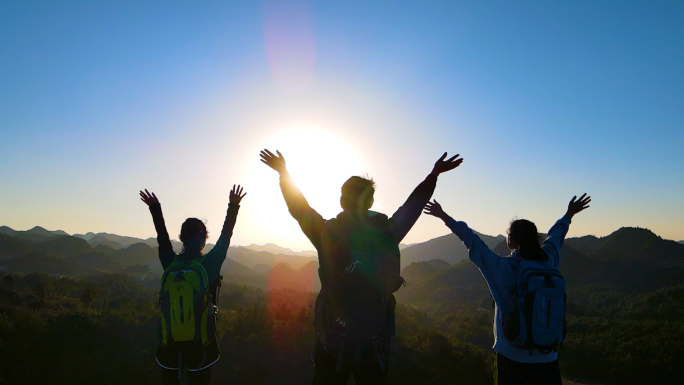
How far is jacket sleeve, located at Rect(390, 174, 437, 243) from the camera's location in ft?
8.70

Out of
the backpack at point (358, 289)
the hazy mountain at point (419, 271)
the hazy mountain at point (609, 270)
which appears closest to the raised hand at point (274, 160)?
the backpack at point (358, 289)

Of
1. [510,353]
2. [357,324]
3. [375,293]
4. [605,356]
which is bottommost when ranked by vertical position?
[605,356]

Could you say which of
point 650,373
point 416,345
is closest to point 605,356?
point 650,373

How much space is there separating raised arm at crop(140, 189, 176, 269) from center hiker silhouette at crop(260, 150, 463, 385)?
5.74ft

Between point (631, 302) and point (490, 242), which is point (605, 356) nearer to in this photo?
point (631, 302)

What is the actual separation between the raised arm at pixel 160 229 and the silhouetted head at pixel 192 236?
0.22 meters

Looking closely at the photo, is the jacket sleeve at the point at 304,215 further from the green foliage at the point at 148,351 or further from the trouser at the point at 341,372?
the green foliage at the point at 148,351

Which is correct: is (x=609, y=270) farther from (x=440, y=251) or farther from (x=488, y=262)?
(x=440, y=251)

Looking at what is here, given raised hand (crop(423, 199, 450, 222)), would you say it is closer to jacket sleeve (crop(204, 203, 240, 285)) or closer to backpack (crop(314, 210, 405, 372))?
backpack (crop(314, 210, 405, 372))

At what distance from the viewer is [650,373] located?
1434 centimetres

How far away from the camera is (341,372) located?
237 cm

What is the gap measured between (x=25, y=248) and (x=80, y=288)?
4235cm

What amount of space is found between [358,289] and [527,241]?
1624 millimetres

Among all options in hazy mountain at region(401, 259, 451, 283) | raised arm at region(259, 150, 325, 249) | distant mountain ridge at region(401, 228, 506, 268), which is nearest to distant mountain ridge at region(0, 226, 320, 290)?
hazy mountain at region(401, 259, 451, 283)
